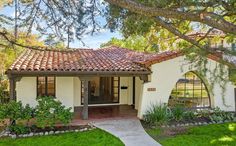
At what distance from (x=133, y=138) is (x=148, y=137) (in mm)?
792

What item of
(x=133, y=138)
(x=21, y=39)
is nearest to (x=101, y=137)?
(x=133, y=138)

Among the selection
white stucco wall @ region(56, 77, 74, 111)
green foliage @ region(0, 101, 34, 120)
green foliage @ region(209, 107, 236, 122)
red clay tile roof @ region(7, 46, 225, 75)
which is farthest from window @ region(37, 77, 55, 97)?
green foliage @ region(209, 107, 236, 122)

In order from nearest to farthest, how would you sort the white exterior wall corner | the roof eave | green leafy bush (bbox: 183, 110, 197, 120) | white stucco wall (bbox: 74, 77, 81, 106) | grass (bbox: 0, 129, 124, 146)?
grass (bbox: 0, 129, 124, 146), the roof eave, the white exterior wall corner, green leafy bush (bbox: 183, 110, 197, 120), white stucco wall (bbox: 74, 77, 81, 106)

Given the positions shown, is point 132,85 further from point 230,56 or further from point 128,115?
point 230,56

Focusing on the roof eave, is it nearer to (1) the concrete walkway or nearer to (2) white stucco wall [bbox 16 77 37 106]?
(2) white stucco wall [bbox 16 77 37 106]

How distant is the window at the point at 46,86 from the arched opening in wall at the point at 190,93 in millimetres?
7548

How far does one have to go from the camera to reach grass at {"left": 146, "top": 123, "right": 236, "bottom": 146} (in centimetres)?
1377

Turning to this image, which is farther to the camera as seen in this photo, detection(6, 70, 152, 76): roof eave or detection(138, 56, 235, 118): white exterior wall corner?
detection(138, 56, 235, 118): white exterior wall corner

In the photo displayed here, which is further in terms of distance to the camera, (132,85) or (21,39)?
(132,85)

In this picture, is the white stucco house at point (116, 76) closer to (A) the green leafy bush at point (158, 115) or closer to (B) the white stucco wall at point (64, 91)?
(B) the white stucco wall at point (64, 91)

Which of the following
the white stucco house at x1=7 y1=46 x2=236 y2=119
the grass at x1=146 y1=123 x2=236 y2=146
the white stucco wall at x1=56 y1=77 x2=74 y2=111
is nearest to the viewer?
the grass at x1=146 y1=123 x2=236 y2=146

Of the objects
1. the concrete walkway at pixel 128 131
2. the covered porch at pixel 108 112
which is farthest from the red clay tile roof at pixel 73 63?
the covered porch at pixel 108 112

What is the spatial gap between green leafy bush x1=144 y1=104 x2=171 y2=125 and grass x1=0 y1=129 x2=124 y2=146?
333cm

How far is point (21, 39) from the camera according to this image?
41.9ft
